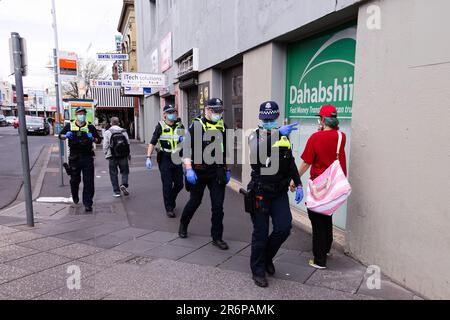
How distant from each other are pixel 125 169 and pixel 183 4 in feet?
21.3

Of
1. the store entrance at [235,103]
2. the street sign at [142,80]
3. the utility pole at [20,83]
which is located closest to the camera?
the utility pole at [20,83]

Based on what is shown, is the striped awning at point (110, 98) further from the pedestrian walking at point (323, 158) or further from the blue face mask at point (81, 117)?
the pedestrian walking at point (323, 158)

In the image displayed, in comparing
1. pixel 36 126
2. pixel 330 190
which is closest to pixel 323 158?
pixel 330 190

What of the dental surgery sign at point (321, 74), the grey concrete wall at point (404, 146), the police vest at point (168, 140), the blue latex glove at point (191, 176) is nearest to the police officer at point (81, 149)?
the police vest at point (168, 140)

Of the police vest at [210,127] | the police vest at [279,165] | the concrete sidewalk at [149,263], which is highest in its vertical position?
the police vest at [210,127]

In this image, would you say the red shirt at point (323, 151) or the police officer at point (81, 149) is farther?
the police officer at point (81, 149)

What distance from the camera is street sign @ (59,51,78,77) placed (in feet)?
30.7

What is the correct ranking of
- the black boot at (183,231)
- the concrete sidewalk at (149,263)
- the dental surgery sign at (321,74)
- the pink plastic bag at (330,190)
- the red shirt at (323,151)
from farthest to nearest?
the black boot at (183,231)
the dental surgery sign at (321,74)
the red shirt at (323,151)
the pink plastic bag at (330,190)
the concrete sidewalk at (149,263)

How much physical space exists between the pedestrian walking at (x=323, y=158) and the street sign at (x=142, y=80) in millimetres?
10916

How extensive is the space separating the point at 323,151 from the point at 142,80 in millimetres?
11149

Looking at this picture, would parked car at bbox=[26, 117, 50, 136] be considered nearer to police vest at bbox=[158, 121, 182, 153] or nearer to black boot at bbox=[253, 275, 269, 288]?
police vest at bbox=[158, 121, 182, 153]

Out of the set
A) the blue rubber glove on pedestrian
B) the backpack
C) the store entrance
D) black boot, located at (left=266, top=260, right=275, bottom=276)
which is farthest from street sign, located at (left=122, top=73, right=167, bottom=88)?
black boot, located at (left=266, top=260, right=275, bottom=276)

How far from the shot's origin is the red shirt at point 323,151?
369cm

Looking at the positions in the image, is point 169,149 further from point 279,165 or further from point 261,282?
point 261,282
